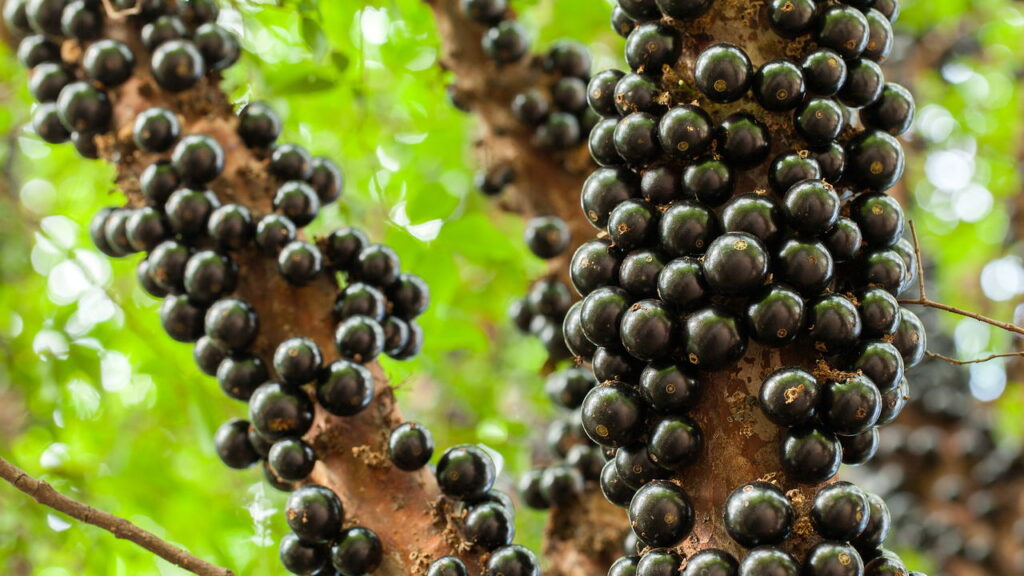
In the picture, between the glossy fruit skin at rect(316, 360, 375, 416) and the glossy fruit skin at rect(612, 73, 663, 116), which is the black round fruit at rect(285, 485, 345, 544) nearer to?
the glossy fruit skin at rect(316, 360, 375, 416)

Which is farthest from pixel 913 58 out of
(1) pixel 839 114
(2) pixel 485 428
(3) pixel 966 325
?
(1) pixel 839 114

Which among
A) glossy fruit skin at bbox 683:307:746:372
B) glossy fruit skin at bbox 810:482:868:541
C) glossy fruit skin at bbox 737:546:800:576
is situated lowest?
glossy fruit skin at bbox 737:546:800:576

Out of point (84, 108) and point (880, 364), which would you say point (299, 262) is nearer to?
point (84, 108)

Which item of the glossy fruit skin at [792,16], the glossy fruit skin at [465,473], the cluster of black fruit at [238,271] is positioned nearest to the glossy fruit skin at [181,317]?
the cluster of black fruit at [238,271]

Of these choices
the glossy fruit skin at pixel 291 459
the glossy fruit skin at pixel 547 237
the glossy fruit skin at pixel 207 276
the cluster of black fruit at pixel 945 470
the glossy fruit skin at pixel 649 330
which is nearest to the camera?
the glossy fruit skin at pixel 649 330

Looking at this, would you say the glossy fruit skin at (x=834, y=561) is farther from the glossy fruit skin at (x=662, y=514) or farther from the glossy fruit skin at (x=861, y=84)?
the glossy fruit skin at (x=861, y=84)

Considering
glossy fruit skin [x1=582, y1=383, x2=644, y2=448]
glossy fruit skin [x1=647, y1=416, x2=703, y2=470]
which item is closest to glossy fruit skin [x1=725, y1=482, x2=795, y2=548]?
glossy fruit skin [x1=647, y1=416, x2=703, y2=470]

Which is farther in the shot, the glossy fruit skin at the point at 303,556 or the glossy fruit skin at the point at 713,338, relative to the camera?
the glossy fruit skin at the point at 303,556
